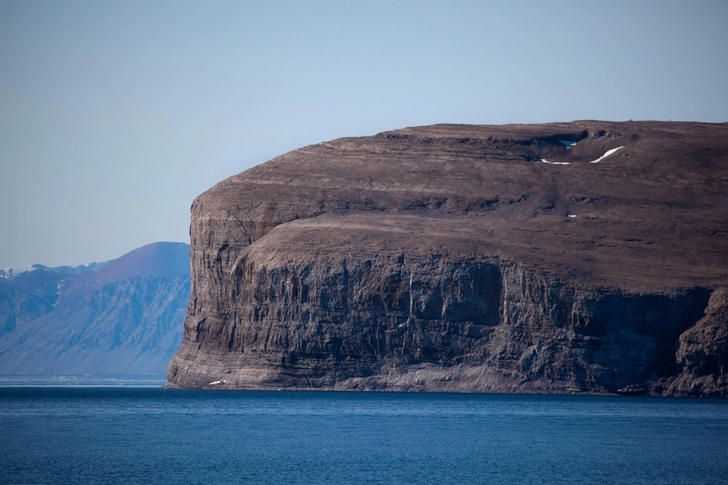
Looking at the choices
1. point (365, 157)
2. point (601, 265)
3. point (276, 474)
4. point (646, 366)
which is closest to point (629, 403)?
point (646, 366)

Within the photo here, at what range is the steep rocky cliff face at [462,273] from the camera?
294 feet

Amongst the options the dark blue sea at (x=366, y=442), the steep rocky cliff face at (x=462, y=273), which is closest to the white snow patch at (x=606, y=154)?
the steep rocky cliff face at (x=462, y=273)

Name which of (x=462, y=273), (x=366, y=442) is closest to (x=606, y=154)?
(x=462, y=273)

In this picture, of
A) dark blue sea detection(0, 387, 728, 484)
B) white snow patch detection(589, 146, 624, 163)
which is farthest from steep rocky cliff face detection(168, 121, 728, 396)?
dark blue sea detection(0, 387, 728, 484)

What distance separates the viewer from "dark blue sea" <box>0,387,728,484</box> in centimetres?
4256

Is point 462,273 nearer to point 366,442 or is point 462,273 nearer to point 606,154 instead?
point 366,442

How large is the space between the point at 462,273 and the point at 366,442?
4258cm

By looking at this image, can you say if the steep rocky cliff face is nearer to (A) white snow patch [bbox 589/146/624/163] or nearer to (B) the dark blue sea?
(A) white snow patch [bbox 589/146/624/163]

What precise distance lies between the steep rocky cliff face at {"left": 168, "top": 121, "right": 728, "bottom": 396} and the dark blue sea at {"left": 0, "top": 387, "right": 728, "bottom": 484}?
364 inches

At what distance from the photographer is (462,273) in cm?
9381

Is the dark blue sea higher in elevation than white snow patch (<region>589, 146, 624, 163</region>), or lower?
lower

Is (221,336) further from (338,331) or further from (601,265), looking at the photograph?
(601,265)

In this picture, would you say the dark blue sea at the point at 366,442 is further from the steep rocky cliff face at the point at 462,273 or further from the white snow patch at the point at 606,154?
the white snow patch at the point at 606,154

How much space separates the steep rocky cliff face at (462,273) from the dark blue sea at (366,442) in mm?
9248
